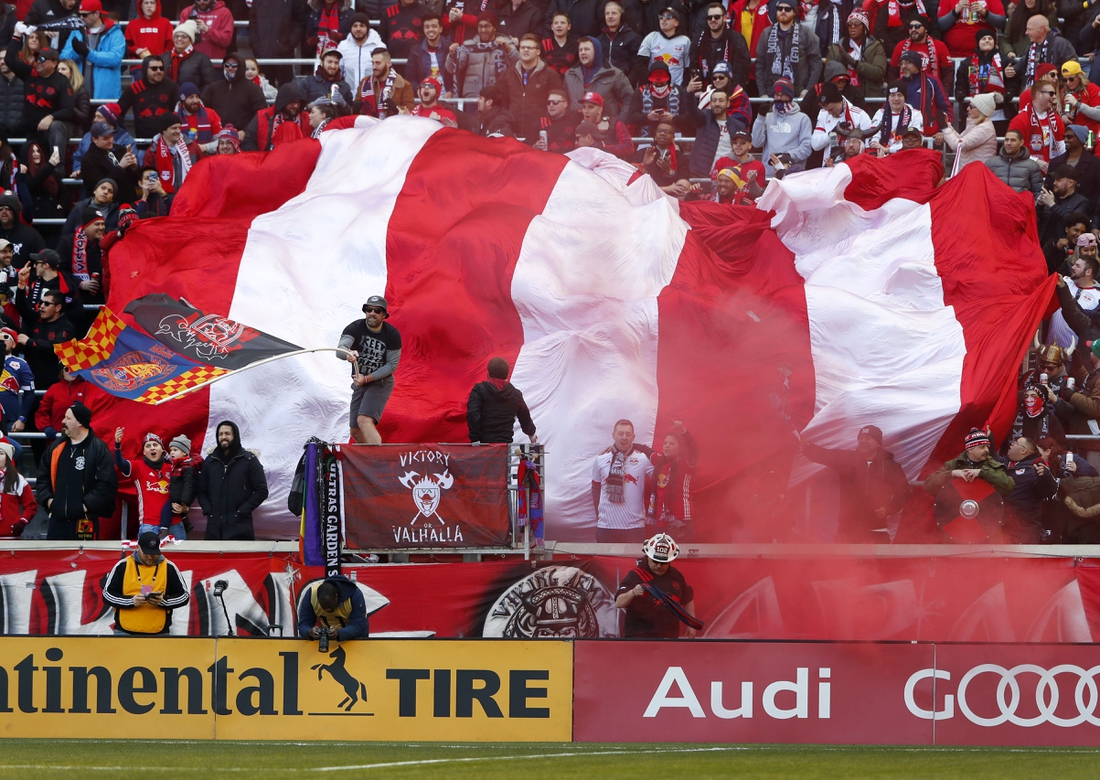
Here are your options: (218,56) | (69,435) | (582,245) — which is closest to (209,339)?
(69,435)

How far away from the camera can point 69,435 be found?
1307cm

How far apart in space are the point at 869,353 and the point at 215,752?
6895 millimetres

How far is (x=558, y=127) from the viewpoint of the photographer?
55.9 feet

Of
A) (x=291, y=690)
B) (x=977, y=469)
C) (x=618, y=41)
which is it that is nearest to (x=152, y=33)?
(x=618, y=41)

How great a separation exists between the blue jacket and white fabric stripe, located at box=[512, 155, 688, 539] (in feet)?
21.6

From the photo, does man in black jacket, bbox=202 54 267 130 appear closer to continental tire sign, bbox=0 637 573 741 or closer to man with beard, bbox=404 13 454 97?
man with beard, bbox=404 13 454 97

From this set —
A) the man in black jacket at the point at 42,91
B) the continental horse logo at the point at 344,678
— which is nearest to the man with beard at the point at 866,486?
the continental horse logo at the point at 344,678

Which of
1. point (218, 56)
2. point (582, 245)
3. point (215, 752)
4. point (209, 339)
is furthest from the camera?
point (218, 56)

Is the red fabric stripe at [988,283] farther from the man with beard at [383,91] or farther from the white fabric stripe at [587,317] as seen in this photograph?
the man with beard at [383,91]

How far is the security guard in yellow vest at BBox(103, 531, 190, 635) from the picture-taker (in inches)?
437

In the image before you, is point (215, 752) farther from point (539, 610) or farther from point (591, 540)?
point (591, 540)

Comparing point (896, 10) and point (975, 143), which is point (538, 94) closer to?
point (896, 10)

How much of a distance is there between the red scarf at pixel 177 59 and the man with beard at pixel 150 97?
1.56ft

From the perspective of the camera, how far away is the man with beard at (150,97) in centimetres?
1775
